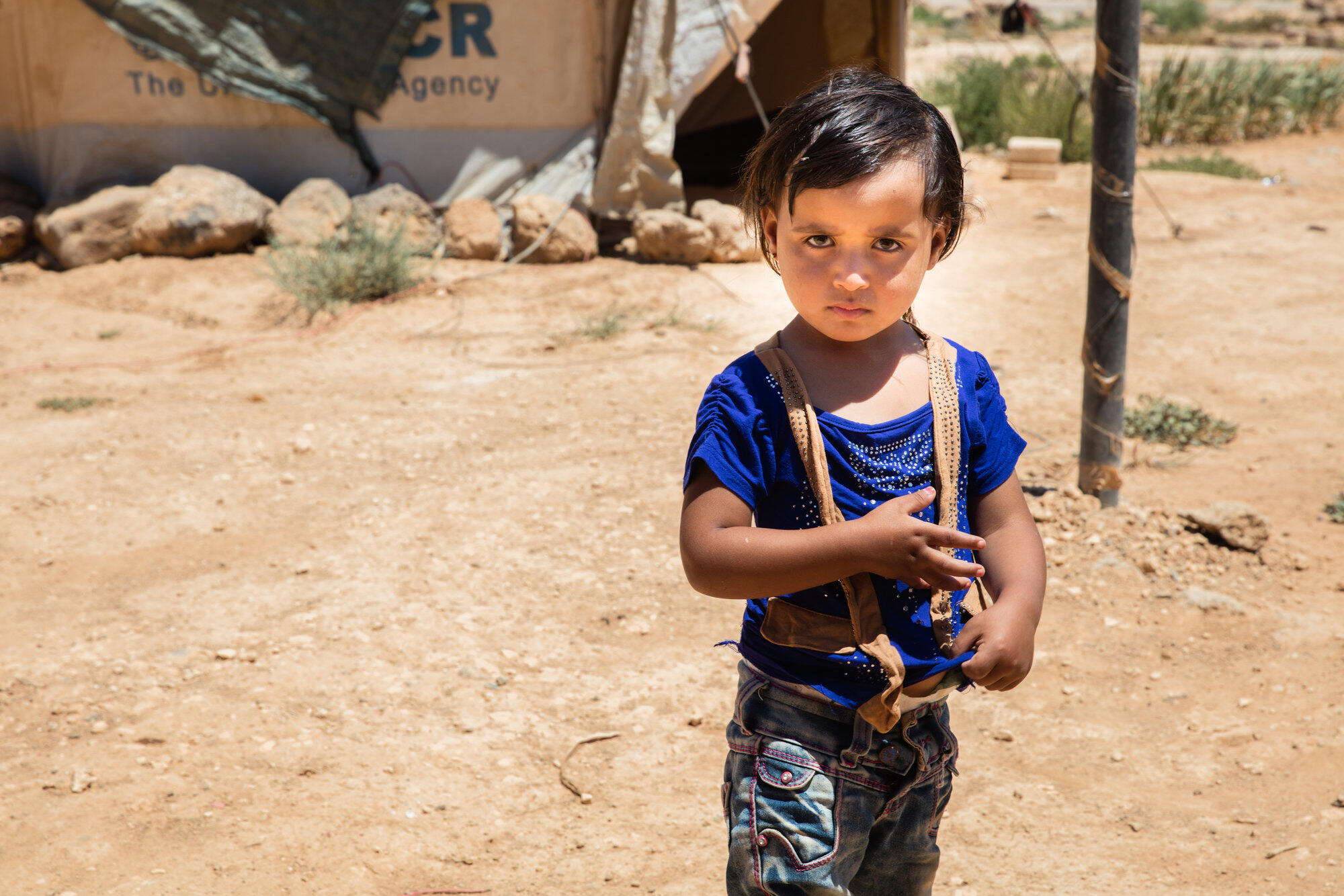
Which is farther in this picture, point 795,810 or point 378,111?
point 378,111

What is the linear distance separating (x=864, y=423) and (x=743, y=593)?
261mm

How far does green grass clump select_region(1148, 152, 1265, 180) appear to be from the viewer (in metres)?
8.94

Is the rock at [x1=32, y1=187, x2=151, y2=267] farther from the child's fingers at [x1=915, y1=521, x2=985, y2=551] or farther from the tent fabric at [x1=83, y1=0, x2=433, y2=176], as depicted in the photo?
the child's fingers at [x1=915, y1=521, x2=985, y2=551]

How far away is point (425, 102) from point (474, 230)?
105cm

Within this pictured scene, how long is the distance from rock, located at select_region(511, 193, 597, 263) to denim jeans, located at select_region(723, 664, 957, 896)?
6.08 m

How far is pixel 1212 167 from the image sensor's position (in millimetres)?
9031

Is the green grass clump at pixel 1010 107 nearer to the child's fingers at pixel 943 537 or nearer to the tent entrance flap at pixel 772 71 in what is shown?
the tent entrance flap at pixel 772 71

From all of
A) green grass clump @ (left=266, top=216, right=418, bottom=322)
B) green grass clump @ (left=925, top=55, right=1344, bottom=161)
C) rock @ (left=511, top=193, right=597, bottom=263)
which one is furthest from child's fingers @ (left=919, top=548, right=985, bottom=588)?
green grass clump @ (left=925, top=55, right=1344, bottom=161)

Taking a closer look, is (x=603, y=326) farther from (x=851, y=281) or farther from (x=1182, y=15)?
(x=1182, y=15)

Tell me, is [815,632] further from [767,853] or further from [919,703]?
[767,853]

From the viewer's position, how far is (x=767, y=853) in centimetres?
127

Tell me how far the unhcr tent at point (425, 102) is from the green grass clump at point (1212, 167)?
2937mm

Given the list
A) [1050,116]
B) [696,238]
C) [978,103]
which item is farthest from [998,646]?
[978,103]

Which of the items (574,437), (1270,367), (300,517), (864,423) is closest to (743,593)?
(864,423)
